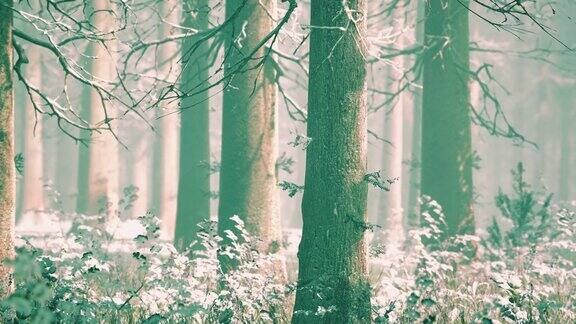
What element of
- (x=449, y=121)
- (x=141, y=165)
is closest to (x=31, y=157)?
(x=141, y=165)

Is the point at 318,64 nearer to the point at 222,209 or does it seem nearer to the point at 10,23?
the point at 10,23

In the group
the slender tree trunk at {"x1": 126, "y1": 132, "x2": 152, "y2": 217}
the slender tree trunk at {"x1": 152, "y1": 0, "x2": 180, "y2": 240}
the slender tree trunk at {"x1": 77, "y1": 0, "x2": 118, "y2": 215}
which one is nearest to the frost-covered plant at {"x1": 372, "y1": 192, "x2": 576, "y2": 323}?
the slender tree trunk at {"x1": 77, "y1": 0, "x2": 118, "y2": 215}

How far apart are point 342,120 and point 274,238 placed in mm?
4184

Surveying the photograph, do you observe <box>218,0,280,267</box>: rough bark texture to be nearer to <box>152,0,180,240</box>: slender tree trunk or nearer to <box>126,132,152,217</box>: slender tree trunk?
<box>152,0,180,240</box>: slender tree trunk

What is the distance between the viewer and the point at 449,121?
491 inches

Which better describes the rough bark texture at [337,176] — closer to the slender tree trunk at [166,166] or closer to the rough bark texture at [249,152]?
the rough bark texture at [249,152]

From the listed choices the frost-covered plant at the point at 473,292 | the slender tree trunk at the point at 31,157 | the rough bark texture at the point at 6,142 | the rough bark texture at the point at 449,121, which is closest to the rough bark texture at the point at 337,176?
the frost-covered plant at the point at 473,292

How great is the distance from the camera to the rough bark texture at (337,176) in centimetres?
679

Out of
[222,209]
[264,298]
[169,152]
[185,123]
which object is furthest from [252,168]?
[169,152]

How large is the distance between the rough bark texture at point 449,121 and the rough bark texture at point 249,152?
3.25 meters

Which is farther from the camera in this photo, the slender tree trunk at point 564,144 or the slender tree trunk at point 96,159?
the slender tree trunk at point 564,144

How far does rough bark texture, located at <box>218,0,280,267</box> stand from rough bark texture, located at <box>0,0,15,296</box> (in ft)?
11.6

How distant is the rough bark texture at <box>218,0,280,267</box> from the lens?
34.6 feet

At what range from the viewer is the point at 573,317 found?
24.3 ft
